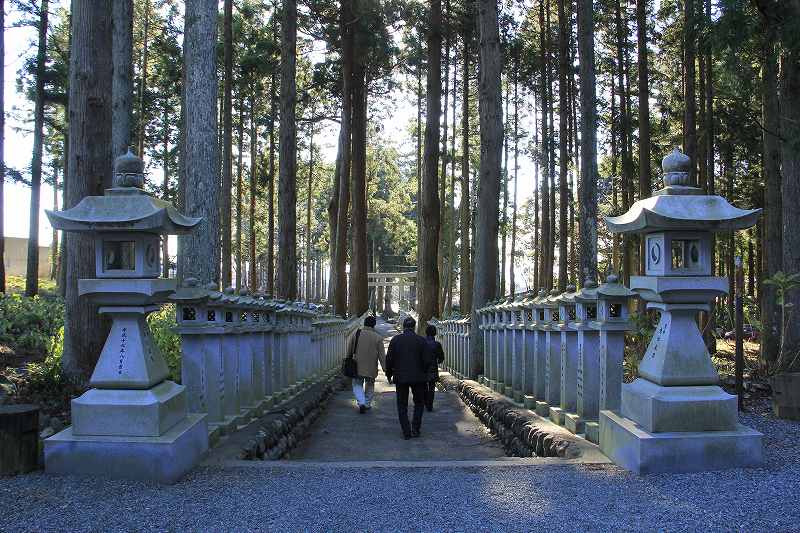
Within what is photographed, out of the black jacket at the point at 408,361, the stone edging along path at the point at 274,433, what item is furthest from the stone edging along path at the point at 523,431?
the stone edging along path at the point at 274,433

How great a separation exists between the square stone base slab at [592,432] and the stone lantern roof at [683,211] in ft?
6.50

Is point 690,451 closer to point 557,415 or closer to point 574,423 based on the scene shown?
point 574,423

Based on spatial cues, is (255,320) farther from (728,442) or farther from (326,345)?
(326,345)

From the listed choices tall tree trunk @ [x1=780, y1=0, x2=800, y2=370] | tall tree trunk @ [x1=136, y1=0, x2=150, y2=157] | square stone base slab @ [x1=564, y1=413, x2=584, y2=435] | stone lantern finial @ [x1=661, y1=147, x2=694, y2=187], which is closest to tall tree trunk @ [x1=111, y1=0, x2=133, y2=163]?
square stone base slab @ [x1=564, y1=413, x2=584, y2=435]

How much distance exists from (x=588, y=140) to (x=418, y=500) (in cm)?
1104

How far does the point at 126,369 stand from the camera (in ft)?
17.1

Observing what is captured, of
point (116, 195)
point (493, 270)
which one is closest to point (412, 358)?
point (116, 195)

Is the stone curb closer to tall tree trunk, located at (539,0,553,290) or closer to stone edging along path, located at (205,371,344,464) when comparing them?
stone edging along path, located at (205,371,344,464)

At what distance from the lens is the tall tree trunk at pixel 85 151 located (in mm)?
9195

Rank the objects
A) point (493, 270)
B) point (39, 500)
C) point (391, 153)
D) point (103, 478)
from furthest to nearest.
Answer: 1. point (391, 153)
2. point (493, 270)
3. point (103, 478)
4. point (39, 500)

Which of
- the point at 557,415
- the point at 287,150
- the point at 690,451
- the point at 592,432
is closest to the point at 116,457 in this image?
the point at 592,432

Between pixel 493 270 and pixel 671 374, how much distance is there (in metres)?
9.66

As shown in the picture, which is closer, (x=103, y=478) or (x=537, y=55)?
(x=103, y=478)

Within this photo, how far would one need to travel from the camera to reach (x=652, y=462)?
5062 mm
